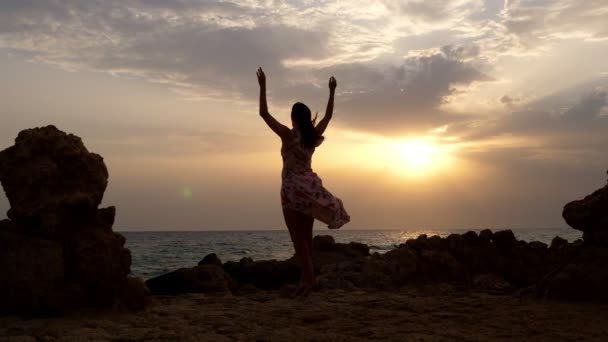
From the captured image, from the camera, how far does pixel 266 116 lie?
6.44 metres

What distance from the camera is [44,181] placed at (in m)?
5.79

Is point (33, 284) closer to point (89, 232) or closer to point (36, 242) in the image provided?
point (36, 242)

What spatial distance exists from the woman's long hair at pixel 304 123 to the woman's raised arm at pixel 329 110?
25 centimetres

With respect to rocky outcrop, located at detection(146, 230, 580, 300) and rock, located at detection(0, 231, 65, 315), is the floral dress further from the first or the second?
rock, located at detection(0, 231, 65, 315)

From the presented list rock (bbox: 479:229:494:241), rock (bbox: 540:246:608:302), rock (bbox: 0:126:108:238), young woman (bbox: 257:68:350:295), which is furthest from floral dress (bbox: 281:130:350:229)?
rock (bbox: 479:229:494:241)

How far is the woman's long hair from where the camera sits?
640 cm

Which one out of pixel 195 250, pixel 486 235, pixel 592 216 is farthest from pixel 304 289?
pixel 195 250

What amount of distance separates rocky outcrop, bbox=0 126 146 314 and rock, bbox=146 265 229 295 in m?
2.73

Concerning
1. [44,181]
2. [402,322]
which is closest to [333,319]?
[402,322]

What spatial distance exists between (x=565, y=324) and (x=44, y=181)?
5.80 meters

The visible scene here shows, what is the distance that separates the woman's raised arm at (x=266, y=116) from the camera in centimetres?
642

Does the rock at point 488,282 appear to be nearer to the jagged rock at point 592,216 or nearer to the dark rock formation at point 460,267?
the dark rock formation at point 460,267

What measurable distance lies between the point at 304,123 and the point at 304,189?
857 mm

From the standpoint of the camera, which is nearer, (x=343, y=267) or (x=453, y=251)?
(x=343, y=267)
